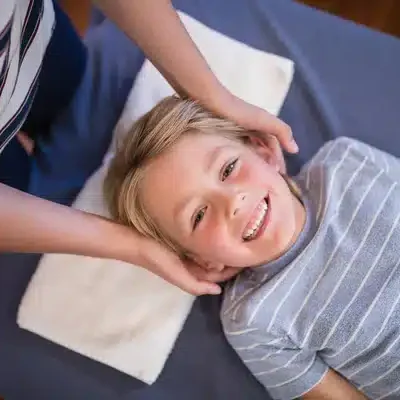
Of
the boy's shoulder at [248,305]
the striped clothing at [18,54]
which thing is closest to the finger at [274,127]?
the boy's shoulder at [248,305]

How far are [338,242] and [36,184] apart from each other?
0.57 meters

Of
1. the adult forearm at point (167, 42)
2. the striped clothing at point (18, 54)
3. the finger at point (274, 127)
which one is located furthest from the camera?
the finger at point (274, 127)

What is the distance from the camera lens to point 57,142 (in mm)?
1188

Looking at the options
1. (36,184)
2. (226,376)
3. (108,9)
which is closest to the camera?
(108,9)

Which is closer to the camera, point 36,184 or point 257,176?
point 257,176

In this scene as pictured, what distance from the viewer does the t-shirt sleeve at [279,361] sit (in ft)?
3.16

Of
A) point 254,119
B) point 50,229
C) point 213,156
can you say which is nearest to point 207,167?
point 213,156

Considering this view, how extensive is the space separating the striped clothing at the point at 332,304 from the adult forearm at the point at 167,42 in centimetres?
27

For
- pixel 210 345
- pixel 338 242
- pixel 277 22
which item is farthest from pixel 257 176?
pixel 277 22

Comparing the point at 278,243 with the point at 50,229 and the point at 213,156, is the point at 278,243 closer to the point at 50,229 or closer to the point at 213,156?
the point at 213,156

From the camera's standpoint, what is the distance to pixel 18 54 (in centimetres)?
83

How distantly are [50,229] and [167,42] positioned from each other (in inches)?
13.0

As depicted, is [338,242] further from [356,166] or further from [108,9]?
[108,9]

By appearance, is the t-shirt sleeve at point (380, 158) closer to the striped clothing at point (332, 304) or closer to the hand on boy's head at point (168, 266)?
the striped clothing at point (332, 304)
